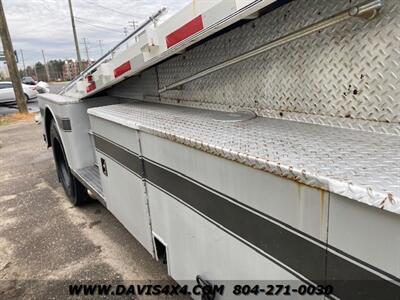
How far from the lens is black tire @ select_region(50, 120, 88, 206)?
3.94 m

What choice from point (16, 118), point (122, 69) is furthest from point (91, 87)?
point (16, 118)

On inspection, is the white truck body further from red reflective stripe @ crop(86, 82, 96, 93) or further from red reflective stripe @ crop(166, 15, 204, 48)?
red reflective stripe @ crop(86, 82, 96, 93)

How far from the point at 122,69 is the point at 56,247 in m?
1.82

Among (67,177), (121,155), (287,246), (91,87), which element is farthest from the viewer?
(67,177)

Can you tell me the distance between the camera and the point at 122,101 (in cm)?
357

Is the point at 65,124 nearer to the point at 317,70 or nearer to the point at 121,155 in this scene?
the point at 121,155

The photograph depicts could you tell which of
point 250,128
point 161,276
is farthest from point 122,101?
point 250,128

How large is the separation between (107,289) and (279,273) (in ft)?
5.77

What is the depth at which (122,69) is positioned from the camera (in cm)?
272

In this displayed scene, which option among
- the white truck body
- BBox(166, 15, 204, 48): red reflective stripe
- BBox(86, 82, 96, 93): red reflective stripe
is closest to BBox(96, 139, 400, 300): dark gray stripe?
the white truck body

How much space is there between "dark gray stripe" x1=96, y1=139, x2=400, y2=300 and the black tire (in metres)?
2.50

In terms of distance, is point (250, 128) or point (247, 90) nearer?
point (250, 128)

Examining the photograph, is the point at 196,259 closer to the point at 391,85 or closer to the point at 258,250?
the point at 258,250

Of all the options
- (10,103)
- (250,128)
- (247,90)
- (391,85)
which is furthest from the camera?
(10,103)
